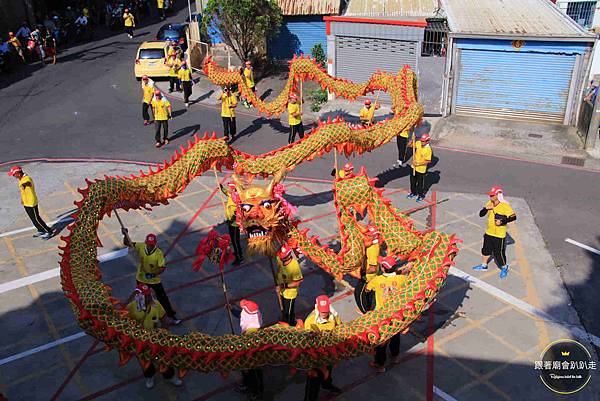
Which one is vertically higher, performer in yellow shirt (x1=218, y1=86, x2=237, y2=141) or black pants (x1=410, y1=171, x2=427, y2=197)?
performer in yellow shirt (x1=218, y1=86, x2=237, y2=141)

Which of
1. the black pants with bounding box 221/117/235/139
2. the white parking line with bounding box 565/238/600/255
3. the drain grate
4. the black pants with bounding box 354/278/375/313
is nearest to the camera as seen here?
the black pants with bounding box 354/278/375/313

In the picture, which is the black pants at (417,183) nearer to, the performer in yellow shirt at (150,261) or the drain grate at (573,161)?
the drain grate at (573,161)

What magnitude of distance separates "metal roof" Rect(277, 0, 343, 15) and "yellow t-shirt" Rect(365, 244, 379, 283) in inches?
714

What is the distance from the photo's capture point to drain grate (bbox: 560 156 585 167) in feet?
52.7

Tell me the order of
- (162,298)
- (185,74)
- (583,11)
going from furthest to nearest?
(583,11) → (185,74) → (162,298)

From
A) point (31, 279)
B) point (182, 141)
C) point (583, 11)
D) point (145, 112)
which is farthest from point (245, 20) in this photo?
point (583, 11)

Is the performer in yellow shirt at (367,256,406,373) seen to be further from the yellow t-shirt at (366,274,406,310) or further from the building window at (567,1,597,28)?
the building window at (567,1,597,28)

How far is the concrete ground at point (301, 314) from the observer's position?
8.30 m

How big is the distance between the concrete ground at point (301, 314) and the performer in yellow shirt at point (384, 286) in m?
0.23

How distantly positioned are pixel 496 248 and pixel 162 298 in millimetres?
6306

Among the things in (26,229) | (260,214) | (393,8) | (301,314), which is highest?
(393,8)

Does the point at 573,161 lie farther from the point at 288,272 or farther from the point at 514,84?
the point at 288,272

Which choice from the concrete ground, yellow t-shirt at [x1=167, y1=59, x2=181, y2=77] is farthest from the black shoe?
yellow t-shirt at [x1=167, y1=59, x2=181, y2=77]

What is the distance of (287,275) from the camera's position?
27.9 feet
